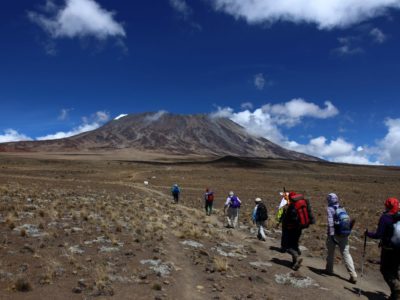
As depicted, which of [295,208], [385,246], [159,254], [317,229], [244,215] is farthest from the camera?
[244,215]

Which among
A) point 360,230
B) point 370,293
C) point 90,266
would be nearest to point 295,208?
point 370,293

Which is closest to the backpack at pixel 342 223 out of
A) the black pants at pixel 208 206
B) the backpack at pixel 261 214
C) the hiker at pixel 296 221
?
the hiker at pixel 296 221

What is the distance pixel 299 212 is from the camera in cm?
1184

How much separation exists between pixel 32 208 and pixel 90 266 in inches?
405

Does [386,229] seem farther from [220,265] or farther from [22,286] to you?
[22,286]

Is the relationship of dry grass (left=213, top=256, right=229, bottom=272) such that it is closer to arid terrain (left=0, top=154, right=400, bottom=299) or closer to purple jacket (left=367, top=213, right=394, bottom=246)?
arid terrain (left=0, top=154, right=400, bottom=299)

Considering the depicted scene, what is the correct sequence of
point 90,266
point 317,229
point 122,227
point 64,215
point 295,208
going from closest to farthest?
point 90,266 → point 295,208 → point 122,227 → point 64,215 → point 317,229

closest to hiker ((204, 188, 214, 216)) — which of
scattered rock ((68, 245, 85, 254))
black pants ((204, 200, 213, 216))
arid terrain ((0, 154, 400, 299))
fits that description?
black pants ((204, 200, 213, 216))

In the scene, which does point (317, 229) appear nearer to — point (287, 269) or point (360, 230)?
point (360, 230)

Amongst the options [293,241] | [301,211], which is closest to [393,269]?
[301,211]

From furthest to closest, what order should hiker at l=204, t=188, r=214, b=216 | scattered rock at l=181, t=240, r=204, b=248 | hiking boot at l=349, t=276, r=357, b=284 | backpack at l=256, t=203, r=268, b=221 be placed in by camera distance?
hiker at l=204, t=188, r=214, b=216 → backpack at l=256, t=203, r=268, b=221 → scattered rock at l=181, t=240, r=204, b=248 → hiking boot at l=349, t=276, r=357, b=284

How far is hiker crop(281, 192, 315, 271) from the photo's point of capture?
1184cm

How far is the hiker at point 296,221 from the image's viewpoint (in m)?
11.8

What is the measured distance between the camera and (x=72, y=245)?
13414 millimetres
